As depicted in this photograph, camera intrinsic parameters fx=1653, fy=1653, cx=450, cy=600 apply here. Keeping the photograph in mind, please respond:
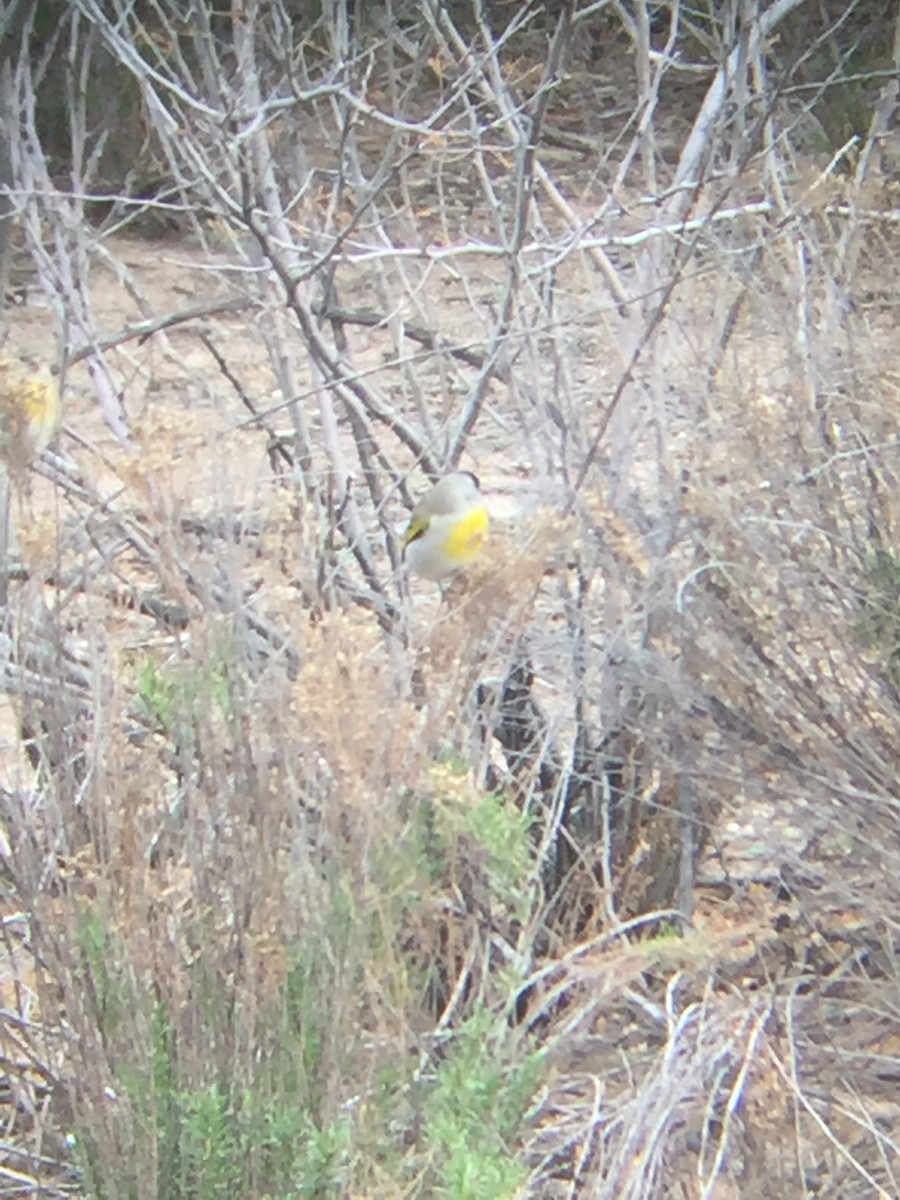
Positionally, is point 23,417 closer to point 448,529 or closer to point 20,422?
point 20,422

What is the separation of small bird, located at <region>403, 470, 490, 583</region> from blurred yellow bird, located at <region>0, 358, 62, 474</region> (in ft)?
1.77

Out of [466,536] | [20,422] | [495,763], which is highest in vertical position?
[20,422]

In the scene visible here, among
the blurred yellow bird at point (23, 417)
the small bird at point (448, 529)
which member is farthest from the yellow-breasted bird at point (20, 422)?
the small bird at point (448, 529)

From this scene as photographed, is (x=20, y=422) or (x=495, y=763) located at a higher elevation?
(x=20, y=422)

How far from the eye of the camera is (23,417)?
80.6 inches

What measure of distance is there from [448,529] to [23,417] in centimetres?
60

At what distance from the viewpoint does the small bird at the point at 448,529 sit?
228 cm

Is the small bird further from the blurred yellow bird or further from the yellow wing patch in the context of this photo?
the blurred yellow bird

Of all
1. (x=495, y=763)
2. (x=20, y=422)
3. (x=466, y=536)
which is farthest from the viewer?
(x=495, y=763)

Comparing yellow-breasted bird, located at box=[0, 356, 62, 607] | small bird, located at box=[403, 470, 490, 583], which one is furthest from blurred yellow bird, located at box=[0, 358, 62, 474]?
small bird, located at box=[403, 470, 490, 583]

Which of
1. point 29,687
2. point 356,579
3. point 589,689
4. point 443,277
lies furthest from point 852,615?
point 443,277

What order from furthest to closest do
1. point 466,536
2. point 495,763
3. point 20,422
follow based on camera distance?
point 495,763 → point 466,536 → point 20,422

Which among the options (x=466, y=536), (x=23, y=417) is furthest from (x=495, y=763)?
(x=23, y=417)

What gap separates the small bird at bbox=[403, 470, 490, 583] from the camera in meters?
2.28
